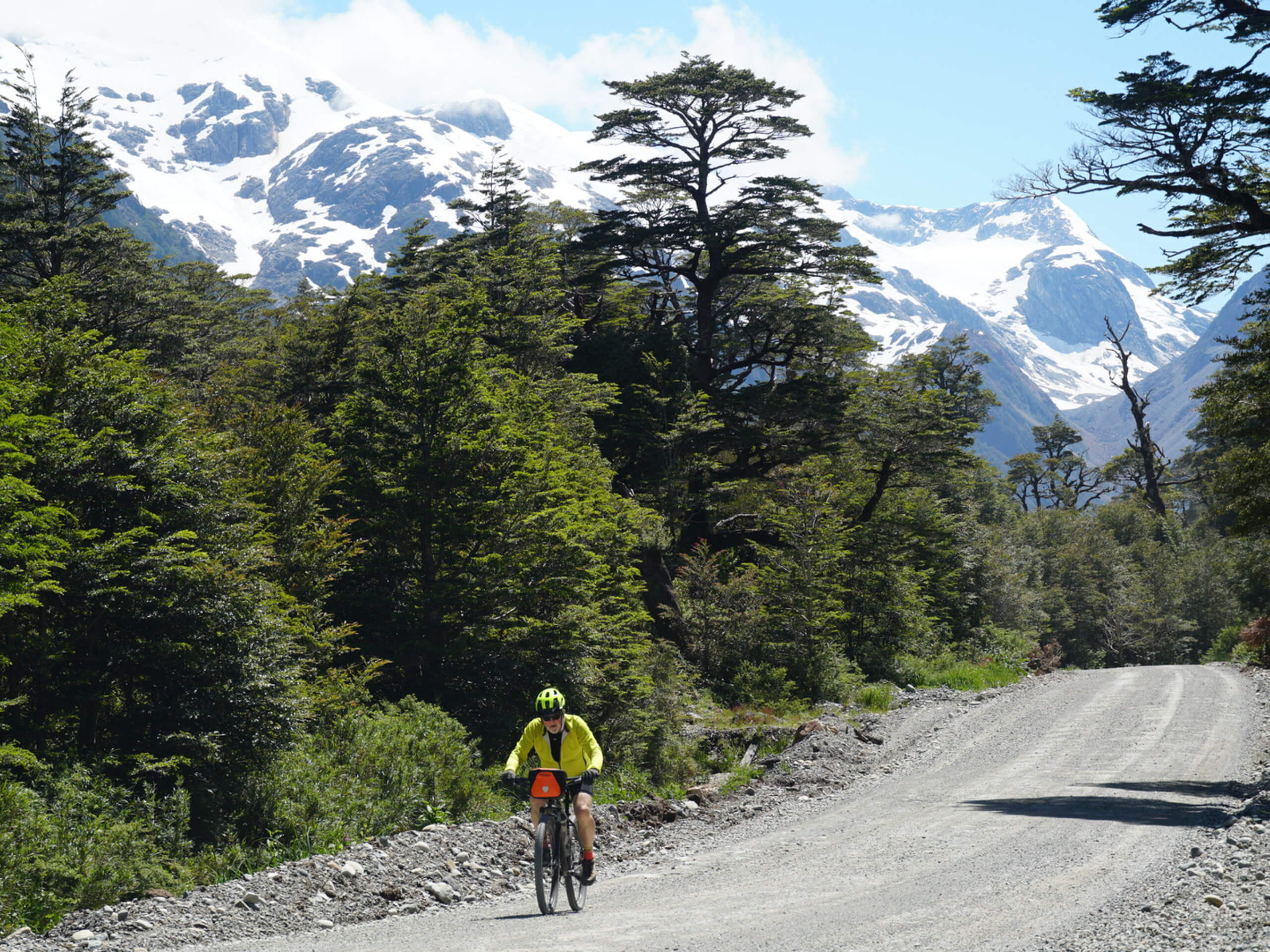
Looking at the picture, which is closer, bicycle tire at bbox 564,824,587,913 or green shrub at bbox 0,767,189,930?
green shrub at bbox 0,767,189,930

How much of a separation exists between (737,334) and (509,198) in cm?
987

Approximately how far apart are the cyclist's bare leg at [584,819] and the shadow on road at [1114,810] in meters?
6.24

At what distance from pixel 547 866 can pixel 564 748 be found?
1.03m

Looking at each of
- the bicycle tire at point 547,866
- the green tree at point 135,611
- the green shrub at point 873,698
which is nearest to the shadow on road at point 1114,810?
the bicycle tire at point 547,866

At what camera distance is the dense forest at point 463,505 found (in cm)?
1066

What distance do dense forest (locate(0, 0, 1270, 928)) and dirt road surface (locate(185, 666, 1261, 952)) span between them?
11.2 ft

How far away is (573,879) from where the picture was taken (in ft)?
28.2

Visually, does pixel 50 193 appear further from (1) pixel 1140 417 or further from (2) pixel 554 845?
(1) pixel 1140 417

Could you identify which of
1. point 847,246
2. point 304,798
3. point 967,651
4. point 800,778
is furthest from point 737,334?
point 304,798

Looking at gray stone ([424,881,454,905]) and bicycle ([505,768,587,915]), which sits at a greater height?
bicycle ([505,768,587,915])

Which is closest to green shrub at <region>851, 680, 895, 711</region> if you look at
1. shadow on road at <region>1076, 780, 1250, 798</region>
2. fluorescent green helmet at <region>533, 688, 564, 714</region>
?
shadow on road at <region>1076, 780, 1250, 798</region>

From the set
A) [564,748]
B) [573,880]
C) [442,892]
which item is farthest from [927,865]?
[442,892]

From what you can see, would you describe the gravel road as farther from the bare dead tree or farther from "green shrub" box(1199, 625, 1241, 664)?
the bare dead tree

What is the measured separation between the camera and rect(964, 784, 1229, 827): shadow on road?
439 inches
